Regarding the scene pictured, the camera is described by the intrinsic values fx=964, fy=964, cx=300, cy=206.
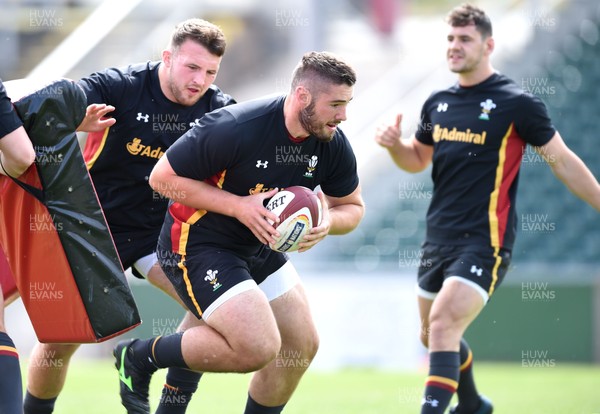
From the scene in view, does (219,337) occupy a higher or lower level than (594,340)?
higher

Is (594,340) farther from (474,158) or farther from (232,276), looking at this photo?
(232,276)

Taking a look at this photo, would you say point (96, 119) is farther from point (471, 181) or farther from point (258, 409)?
point (471, 181)

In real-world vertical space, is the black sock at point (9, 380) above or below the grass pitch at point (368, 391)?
above

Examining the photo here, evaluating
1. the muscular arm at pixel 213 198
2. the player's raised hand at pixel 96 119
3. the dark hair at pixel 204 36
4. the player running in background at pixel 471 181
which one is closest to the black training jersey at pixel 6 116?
the player's raised hand at pixel 96 119

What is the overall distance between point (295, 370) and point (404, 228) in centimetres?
833

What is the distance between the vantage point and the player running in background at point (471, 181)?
579 cm

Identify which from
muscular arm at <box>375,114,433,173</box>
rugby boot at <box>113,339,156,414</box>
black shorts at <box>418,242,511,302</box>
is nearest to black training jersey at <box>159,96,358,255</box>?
rugby boot at <box>113,339,156,414</box>

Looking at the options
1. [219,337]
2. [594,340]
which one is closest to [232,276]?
[219,337]

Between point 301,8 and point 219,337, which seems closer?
point 219,337

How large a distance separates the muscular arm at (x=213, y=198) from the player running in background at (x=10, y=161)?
64cm

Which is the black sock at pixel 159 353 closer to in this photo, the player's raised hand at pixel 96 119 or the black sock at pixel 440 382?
the player's raised hand at pixel 96 119

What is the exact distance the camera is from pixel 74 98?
477cm

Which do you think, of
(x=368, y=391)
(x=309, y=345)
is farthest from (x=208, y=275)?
(x=368, y=391)

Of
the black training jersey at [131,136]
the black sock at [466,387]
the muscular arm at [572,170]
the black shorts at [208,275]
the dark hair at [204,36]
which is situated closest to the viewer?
the black shorts at [208,275]
